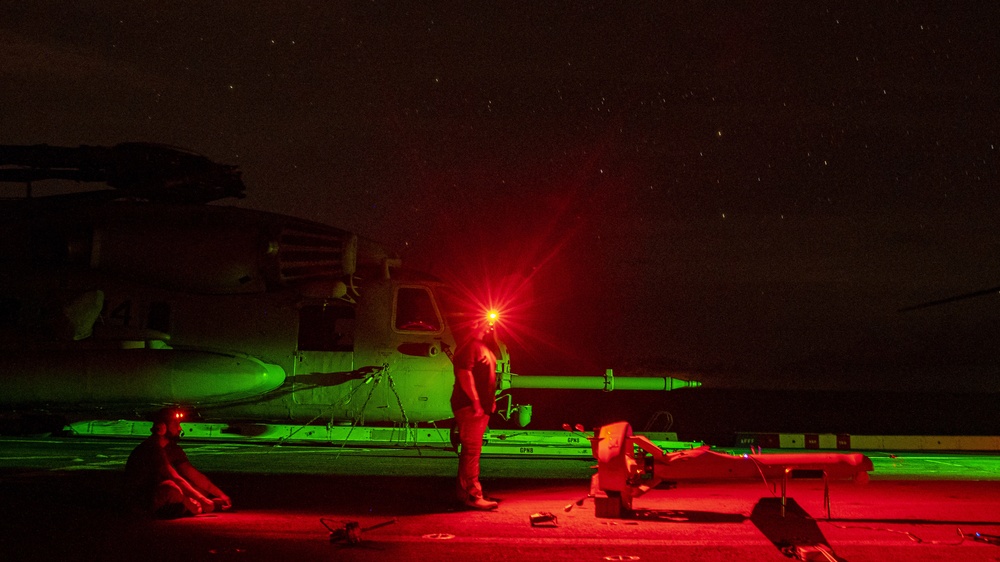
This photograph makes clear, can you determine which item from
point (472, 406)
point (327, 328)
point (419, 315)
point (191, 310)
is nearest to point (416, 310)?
point (419, 315)

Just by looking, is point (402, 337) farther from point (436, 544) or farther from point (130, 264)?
point (436, 544)

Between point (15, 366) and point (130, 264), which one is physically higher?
point (130, 264)

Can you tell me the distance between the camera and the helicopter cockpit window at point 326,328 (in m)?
13.4

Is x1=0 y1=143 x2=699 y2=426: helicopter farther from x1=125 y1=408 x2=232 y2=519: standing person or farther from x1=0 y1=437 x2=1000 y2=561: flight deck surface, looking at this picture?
x1=125 y1=408 x2=232 y2=519: standing person

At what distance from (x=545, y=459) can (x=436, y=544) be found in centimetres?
886

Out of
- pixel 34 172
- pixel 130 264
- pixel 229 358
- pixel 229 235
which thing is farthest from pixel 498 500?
pixel 34 172

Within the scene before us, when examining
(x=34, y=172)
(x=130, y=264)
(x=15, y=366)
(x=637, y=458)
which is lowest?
(x=637, y=458)

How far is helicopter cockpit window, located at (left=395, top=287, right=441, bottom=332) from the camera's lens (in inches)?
535

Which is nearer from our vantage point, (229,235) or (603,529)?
(603,529)

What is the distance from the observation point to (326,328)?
44.1 feet

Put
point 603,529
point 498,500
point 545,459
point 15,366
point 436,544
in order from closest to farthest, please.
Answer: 1. point 436,544
2. point 603,529
3. point 498,500
4. point 15,366
5. point 545,459

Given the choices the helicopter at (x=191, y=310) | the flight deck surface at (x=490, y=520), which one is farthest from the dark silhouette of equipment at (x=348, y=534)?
the helicopter at (x=191, y=310)

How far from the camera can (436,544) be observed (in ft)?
25.4

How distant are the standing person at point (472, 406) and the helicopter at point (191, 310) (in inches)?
132
